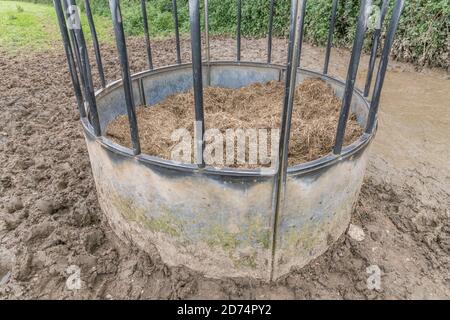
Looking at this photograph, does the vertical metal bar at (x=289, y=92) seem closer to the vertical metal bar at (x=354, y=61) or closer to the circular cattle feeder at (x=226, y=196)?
the circular cattle feeder at (x=226, y=196)

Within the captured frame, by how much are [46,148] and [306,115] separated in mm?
2555

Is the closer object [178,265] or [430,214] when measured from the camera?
[178,265]

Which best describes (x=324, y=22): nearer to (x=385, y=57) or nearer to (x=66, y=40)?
(x=385, y=57)

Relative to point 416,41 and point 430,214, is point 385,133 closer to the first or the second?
point 430,214

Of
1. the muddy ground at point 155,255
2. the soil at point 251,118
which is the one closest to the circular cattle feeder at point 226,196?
the muddy ground at point 155,255

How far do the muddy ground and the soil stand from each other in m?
0.59

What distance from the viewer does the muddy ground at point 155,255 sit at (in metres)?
2.23

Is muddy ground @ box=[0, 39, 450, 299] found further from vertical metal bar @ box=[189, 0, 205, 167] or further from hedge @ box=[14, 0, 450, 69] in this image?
Result: hedge @ box=[14, 0, 450, 69]

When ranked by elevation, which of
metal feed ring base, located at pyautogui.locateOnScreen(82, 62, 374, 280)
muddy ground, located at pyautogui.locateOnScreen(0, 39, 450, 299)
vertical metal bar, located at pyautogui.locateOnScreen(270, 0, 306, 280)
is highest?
vertical metal bar, located at pyautogui.locateOnScreen(270, 0, 306, 280)

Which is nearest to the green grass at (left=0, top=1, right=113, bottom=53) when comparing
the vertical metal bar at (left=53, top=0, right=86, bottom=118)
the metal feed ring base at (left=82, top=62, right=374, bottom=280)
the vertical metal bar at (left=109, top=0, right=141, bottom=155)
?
the vertical metal bar at (left=53, top=0, right=86, bottom=118)

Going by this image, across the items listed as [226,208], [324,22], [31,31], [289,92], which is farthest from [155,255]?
[31,31]

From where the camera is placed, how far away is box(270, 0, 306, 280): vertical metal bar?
1.44 metres
